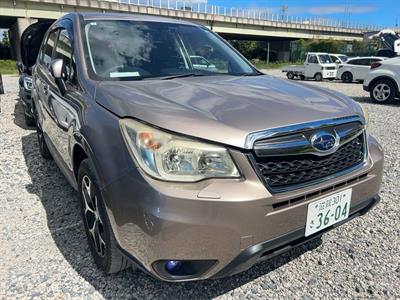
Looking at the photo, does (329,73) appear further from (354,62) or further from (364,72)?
(364,72)

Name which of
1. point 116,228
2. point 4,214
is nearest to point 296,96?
point 116,228

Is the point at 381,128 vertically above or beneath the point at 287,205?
beneath

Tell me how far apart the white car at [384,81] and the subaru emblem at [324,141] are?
31.1 feet

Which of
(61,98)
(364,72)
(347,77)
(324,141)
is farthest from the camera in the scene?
(347,77)

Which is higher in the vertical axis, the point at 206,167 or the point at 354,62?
the point at 206,167

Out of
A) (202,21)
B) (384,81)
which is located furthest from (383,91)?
(202,21)

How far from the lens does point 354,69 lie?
19.1 m

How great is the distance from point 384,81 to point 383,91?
0.29 m

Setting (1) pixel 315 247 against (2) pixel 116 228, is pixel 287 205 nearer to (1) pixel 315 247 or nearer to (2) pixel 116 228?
(2) pixel 116 228

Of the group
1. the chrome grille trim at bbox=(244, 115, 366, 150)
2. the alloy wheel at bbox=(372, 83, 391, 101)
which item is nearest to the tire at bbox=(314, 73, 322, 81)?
the alloy wheel at bbox=(372, 83, 391, 101)

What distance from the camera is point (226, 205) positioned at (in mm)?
1718

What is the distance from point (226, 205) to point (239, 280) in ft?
2.98

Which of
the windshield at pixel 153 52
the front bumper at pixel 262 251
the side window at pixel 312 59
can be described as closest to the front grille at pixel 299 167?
the front bumper at pixel 262 251

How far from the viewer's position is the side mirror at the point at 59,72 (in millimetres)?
2750
